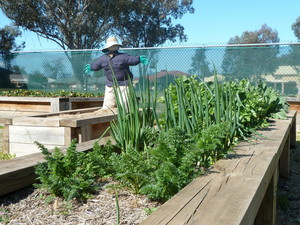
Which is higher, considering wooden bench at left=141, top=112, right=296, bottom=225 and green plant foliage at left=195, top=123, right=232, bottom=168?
green plant foliage at left=195, top=123, right=232, bottom=168

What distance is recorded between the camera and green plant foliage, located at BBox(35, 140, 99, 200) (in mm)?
1805

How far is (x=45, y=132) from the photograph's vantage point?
446 cm

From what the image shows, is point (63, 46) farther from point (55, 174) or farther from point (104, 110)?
point (55, 174)

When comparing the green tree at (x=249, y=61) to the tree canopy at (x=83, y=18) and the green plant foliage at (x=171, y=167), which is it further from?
the tree canopy at (x=83, y=18)

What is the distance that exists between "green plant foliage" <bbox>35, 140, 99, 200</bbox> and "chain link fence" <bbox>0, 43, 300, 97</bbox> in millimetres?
6204

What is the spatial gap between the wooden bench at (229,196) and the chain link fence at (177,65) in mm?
6044

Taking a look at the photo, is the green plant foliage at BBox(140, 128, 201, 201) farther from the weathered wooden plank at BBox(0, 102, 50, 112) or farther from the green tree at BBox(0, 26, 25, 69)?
the green tree at BBox(0, 26, 25, 69)

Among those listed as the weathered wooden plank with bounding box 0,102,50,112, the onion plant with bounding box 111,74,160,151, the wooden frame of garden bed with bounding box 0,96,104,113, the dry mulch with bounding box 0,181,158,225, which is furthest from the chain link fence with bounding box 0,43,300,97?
the dry mulch with bounding box 0,181,158,225

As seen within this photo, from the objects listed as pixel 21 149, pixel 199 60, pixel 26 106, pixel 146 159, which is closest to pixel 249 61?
pixel 199 60

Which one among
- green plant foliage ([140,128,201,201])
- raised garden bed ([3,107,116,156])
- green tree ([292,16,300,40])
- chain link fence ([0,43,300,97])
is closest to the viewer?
green plant foliage ([140,128,201,201])

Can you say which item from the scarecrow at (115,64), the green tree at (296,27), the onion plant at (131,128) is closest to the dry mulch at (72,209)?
the onion plant at (131,128)

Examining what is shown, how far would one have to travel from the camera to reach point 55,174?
74.9 inches

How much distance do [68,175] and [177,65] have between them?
8.91 m

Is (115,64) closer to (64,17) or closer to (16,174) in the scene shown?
(16,174)
